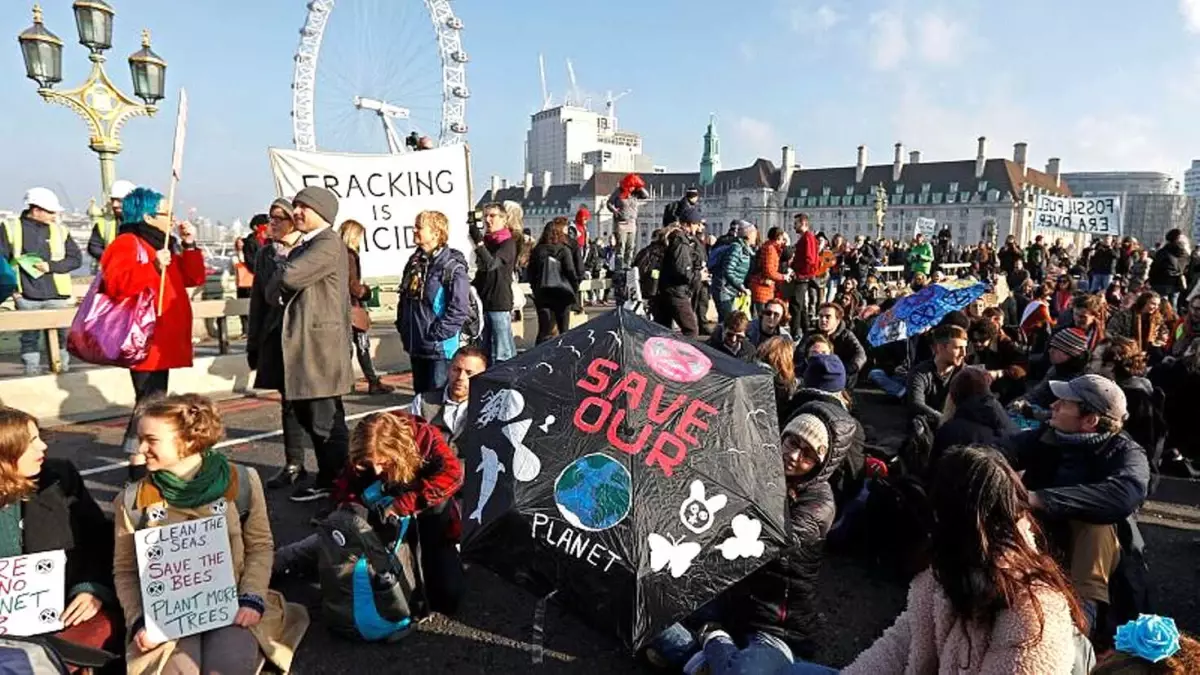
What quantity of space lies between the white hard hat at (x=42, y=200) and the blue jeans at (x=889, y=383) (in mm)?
9328

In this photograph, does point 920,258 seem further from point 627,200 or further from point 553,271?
point 553,271

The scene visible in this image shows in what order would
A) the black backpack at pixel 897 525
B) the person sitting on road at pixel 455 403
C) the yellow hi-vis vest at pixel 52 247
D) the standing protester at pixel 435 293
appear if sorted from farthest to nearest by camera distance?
the yellow hi-vis vest at pixel 52 247 → the standing protester at pixel 435 293 → the person sitting on road at pixel 455 403 → the black backpack at pixel 897 525

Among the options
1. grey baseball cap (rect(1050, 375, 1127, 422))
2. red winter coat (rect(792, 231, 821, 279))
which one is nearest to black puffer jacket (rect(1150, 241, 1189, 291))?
red winter coat (rect(792, 231, 821, 279))

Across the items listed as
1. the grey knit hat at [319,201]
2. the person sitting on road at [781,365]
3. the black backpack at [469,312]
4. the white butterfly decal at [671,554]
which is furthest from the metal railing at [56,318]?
the white butterfly decal at [671,554]

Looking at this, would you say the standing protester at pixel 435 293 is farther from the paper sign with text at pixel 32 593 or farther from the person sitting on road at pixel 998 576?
the person sitting on road at pixel 998 576

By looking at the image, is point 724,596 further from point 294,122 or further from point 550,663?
point 294,122

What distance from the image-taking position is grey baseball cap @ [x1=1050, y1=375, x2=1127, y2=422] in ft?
10.2

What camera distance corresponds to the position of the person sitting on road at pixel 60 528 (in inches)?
108

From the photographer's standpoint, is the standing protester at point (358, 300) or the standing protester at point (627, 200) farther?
the standing protester at point (627, 200)

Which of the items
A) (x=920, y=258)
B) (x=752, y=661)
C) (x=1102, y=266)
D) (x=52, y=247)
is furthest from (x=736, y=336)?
(x=920, y=258)

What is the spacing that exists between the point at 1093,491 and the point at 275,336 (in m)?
4.56

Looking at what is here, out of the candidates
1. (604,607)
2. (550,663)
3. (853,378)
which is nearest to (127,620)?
(550,663)

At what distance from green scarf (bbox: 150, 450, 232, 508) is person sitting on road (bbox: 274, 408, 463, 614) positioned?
1.63 ft

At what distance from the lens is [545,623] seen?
3.46m
